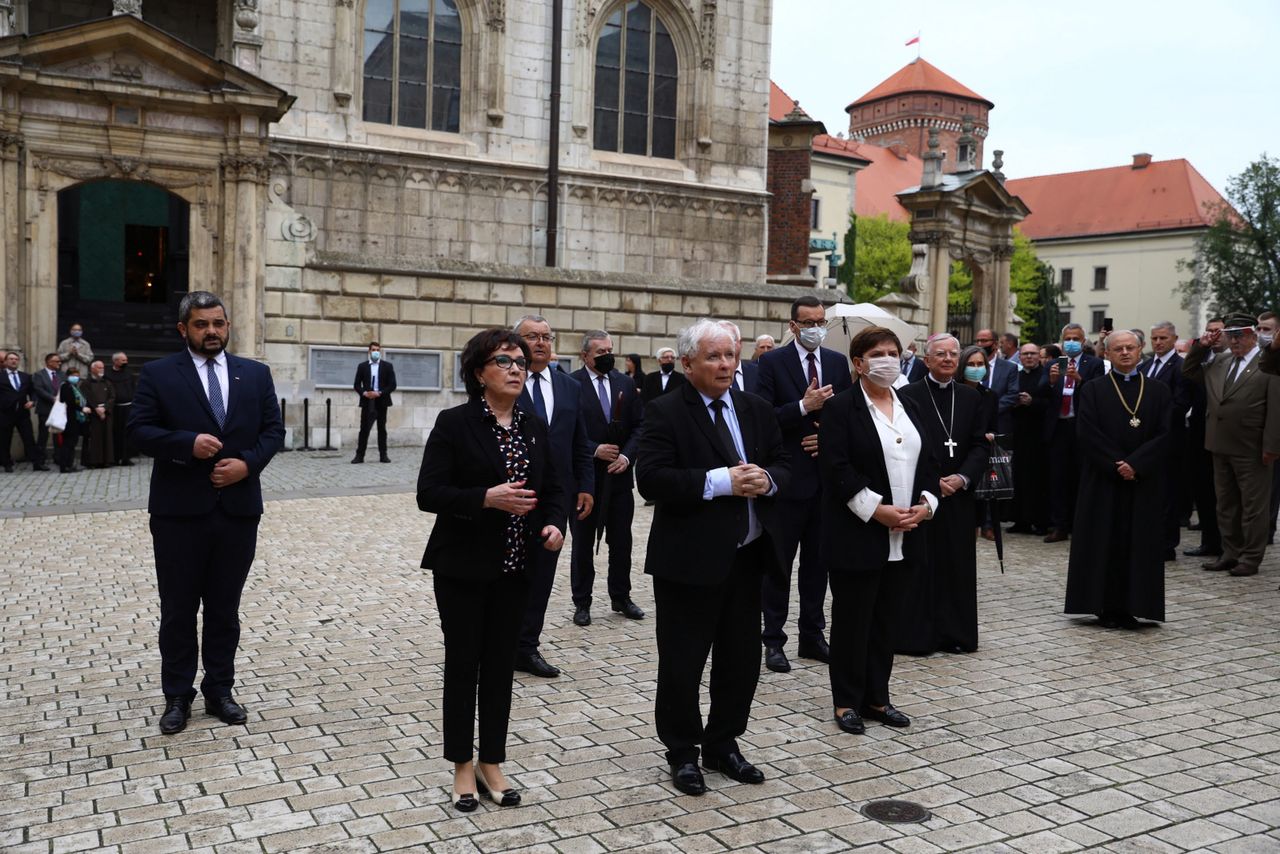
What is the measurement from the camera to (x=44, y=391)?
58.0 ft

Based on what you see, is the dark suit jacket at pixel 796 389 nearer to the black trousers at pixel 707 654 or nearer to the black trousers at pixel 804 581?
the black trousers at pixel 804 581

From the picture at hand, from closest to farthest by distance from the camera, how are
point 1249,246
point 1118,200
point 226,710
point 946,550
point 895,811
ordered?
1. point 895,811
2. point 226,710
3. point 946,550
4. point 1249,246
5. point 1118,200

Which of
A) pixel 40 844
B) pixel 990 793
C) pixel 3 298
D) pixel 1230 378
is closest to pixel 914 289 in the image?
pixel 1230 378

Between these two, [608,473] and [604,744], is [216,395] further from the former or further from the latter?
[608,473]

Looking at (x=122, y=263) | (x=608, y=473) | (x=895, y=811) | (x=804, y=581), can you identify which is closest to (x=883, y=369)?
(x=804, y=581)

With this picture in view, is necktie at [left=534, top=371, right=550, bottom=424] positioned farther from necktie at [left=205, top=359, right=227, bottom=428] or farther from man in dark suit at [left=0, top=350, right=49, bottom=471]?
man in dark suit at [left=0, top=350, right=49, bottom=471]

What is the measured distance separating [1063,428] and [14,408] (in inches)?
588

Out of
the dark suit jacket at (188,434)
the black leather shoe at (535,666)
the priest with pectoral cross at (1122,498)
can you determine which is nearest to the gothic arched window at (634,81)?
the priest with pectoral cross at (1122,498)

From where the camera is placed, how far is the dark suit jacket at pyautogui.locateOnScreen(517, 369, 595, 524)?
7168mm

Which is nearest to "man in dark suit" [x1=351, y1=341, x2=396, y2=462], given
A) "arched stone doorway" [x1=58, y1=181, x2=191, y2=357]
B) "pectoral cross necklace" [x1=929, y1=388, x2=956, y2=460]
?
"arched stone doorway" [x1=58, y1=181, x2=191, y2=357]

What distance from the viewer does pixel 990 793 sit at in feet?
16.4

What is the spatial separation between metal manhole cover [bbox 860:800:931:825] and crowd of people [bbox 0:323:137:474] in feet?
51.9

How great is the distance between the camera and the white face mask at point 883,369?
19.4 feet

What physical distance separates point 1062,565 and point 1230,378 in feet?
7.65
